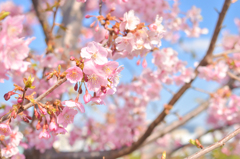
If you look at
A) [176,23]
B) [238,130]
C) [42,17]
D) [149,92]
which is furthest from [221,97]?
[42,17]

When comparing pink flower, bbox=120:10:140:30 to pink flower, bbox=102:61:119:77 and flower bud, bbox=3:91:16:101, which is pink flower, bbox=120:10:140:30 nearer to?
pink flower, bbox=102:61:119:77

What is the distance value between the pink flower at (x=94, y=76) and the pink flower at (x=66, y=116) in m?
0.19

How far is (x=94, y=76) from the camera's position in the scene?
1019 millimetres

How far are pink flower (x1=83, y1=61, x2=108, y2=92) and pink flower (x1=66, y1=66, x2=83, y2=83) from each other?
0.14 ft

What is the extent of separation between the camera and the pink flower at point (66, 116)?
1078 mm

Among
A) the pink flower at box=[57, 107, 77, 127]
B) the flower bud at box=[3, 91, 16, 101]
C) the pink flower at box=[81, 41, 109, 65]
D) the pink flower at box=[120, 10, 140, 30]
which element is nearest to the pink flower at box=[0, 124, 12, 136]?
the flower bud at box=[3, 91, 16, 101]

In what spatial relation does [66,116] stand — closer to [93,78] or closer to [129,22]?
[93,78]

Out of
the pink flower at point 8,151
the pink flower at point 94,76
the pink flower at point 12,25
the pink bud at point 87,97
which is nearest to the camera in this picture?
the pink flower at point 12,25

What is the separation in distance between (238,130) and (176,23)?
68.2 inches

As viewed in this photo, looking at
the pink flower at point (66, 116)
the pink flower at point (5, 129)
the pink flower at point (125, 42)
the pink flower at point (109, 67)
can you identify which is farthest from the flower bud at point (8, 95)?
the pink flower at point (125, 42)

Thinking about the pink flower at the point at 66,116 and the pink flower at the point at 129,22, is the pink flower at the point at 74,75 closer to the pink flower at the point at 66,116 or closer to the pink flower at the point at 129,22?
the pink flower at the point at 66,116

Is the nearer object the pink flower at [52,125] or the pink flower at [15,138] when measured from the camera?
the pink flower at [52,125]

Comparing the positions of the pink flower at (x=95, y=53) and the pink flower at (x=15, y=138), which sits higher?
the pink flower at (x=95, y=53)

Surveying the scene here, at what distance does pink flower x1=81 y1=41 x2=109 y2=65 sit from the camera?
1006 mm
